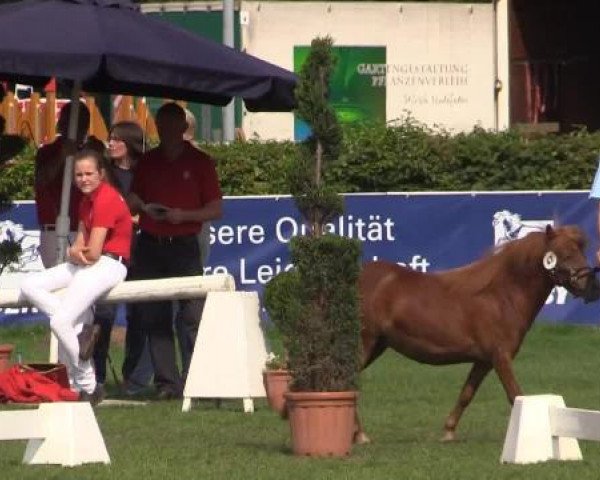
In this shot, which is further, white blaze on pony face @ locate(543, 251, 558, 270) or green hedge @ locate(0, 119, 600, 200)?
green hedge @ locate(0, 119, 600, 200)

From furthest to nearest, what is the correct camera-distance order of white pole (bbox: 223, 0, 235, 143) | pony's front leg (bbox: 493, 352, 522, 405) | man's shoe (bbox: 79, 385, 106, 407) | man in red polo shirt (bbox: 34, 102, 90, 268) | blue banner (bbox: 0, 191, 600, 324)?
white pole (bbox: 223, 0, 235, 143)
blue banner (bbox: 0, 191, 600, 324)
man in red polo shirt (bbox: 34, 102, 90, 268)
man's shoe (bbox: 79, 385, 106, 407)
pony's front leg (bbox: 493, 352, 522, 405)

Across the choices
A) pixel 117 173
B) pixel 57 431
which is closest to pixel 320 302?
pixel 57 431

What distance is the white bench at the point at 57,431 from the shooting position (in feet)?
33.4

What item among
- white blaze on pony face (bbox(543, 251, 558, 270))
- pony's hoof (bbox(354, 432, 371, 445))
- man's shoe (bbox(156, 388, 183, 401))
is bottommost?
man's shoe (bbox(156, 388, 183, 401))

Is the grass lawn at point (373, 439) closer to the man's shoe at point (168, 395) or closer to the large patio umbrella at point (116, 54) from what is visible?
the man's shoe at point (168, 395)

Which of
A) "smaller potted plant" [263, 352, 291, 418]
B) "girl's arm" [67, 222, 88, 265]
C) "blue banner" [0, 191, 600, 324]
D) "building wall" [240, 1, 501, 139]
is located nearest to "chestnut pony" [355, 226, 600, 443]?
"smaller potted plant" [263, 352, 291, 418]

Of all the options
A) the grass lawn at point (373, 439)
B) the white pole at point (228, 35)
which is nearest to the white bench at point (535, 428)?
the grass lawn at point (373, 439)

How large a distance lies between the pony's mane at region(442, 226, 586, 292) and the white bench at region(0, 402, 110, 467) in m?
2.64

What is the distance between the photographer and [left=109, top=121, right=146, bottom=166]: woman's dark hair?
14922 millimetres

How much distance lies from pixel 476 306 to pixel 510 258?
371mm

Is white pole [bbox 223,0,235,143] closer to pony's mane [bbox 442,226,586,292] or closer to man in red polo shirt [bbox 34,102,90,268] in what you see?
man in red polo shirt [bbox 34,102,90,268]

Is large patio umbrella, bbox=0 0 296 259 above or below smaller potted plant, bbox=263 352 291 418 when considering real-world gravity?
above

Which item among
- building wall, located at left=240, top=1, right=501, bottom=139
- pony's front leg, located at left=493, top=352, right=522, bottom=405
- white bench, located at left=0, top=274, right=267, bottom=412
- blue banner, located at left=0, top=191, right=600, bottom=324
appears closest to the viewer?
pony's front leg, located at left=493, top=352, right=522, bottom=405

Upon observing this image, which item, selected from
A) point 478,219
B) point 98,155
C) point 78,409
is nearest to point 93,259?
point 98,155
